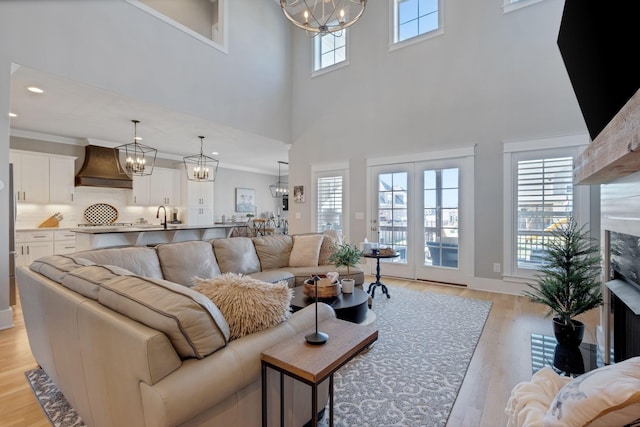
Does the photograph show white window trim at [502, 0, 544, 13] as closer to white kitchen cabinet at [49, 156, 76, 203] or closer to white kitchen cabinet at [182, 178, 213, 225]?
white kitchen cabinet at [182, 178, 213, 225]

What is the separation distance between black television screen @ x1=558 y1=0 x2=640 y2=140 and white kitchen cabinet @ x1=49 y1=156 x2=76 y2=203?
778 cm

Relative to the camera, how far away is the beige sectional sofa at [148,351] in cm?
101

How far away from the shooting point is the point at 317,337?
52.6 inches

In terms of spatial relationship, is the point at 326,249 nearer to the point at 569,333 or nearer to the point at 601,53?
the point at 569,333

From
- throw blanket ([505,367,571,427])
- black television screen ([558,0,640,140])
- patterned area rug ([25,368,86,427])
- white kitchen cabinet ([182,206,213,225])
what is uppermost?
black television screen ([558,0,640,140])

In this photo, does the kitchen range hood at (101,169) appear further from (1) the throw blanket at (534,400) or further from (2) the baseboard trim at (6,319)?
(1) the throw blanket at (534,400)

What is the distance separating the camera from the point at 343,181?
19.0 feet

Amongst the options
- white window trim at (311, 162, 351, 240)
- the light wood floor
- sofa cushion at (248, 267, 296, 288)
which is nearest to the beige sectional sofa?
the light wood floor

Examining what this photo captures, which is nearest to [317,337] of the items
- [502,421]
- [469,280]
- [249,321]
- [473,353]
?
[249,321]

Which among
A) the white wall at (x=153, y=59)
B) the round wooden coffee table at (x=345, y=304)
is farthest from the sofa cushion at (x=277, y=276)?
the white wall at (x=153, y=59)

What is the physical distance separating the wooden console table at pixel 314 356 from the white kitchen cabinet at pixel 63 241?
606cm

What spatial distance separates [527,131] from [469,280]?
2.25m

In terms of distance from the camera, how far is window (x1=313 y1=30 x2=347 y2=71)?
233 inches

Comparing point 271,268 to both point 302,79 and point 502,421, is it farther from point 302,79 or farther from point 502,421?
point 302,79
